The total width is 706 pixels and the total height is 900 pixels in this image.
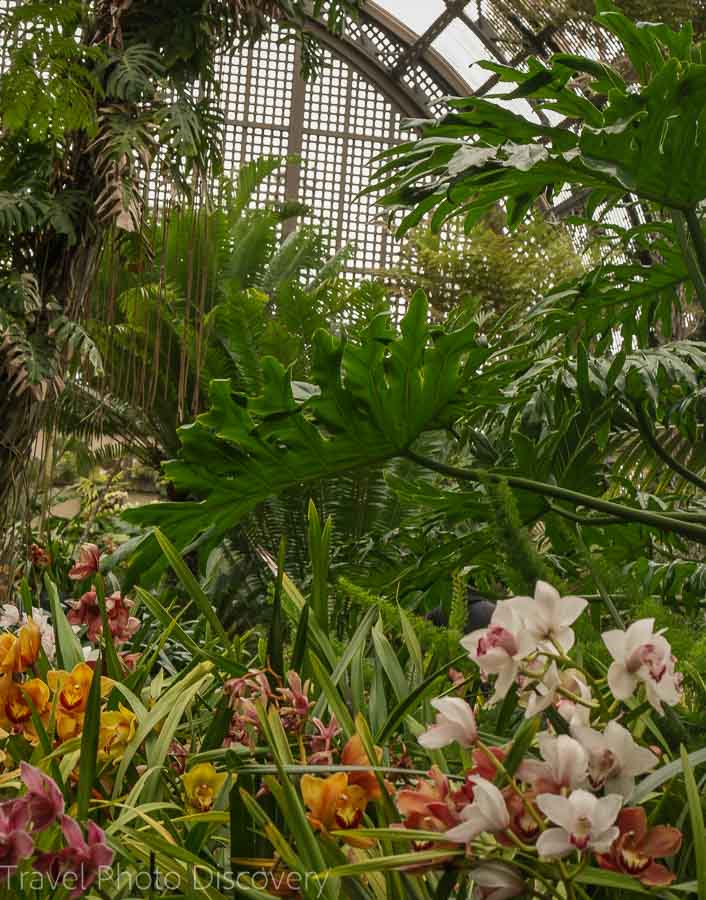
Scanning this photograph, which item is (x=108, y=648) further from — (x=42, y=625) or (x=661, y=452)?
(x=661, y=452)

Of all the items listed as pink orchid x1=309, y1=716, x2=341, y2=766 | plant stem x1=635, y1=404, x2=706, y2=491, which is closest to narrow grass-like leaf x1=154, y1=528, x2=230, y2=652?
pink orchid x1=309, y1=716, x2=341, y2=766

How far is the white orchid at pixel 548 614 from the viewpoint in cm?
62

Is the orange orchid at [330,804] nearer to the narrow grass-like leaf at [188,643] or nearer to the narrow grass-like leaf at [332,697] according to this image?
the narrow grass-like leaf at [332,697]

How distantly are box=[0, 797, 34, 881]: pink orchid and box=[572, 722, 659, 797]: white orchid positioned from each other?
31 cm

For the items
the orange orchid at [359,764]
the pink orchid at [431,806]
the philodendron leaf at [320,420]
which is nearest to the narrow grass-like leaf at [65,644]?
the philodendron leaf at [320,420]

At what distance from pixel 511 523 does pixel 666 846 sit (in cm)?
33

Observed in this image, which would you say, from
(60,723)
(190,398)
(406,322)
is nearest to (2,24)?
(406,322)

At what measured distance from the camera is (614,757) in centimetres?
57

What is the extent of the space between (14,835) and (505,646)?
11.6 inches

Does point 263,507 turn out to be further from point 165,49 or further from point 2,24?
point 2,24

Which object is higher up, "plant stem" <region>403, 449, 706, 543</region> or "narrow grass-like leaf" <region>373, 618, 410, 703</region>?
"plant stem" <region>403, 449, 706, 543</region>

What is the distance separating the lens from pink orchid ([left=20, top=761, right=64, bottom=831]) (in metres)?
0.59

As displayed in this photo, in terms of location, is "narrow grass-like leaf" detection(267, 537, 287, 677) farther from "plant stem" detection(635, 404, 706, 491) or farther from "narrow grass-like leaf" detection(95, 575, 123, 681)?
"plant stem" detection(635, 404, 706, 491)

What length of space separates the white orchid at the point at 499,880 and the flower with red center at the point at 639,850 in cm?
5
